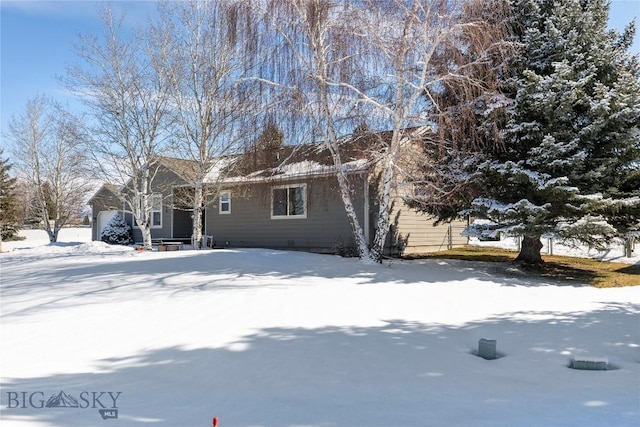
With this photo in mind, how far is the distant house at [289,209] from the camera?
13.5 m

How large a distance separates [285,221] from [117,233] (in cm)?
1013

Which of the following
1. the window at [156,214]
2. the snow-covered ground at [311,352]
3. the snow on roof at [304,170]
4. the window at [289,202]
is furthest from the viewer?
the window at [156,214]

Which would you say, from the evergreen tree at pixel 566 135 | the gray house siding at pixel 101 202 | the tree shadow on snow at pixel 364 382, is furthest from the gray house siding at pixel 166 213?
the tree shadow on snow at pixel 364 382

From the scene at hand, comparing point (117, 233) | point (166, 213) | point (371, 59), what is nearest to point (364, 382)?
point (371, 59)

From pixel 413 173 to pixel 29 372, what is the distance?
9.83 m

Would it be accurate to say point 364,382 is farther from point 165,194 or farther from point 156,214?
point 156,214

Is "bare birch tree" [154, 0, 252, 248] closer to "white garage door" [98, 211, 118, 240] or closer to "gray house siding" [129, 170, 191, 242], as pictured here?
"gray house siding" [129, 170, 191, 242]

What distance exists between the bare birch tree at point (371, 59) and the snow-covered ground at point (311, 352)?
4.46 m

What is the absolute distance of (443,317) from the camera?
7242mm

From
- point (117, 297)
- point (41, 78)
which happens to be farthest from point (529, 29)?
point (41, 78)

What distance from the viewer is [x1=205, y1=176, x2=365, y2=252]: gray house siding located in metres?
15.3

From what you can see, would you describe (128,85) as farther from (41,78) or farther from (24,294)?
(24,294)

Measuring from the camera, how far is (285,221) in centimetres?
1833

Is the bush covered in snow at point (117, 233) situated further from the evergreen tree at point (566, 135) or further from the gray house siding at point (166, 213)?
the evergreen tree at point (566, 135)
